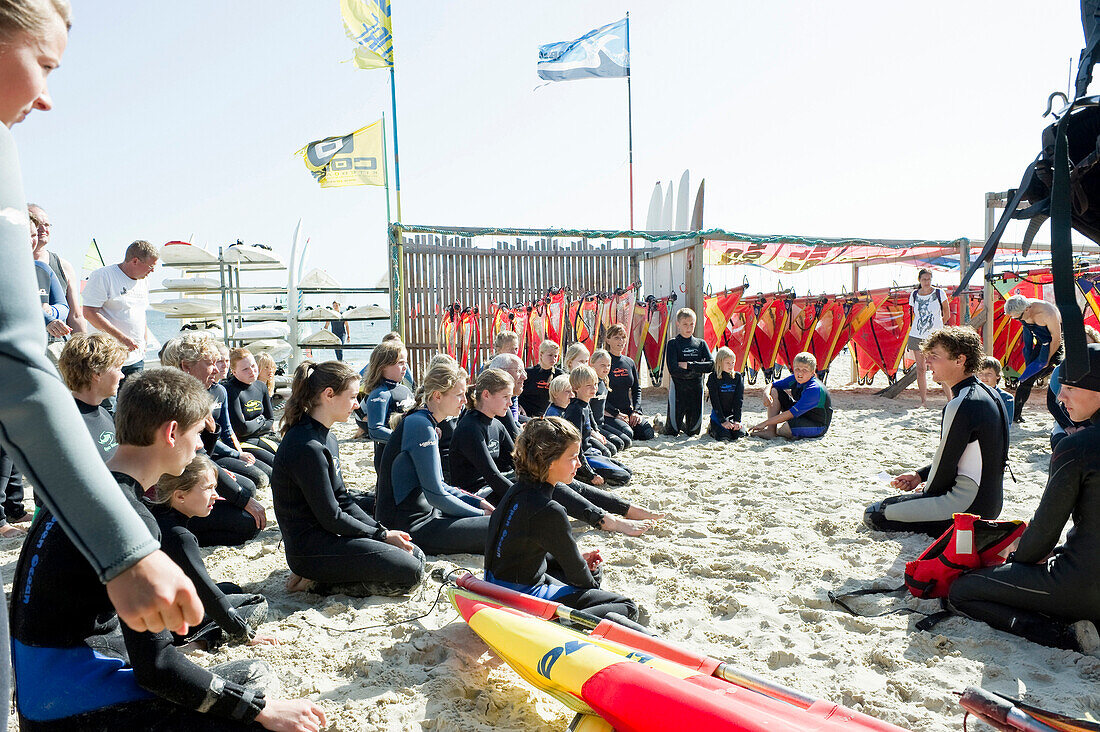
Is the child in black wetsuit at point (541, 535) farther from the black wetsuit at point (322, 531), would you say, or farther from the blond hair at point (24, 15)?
the blond hair at point (24, 15)

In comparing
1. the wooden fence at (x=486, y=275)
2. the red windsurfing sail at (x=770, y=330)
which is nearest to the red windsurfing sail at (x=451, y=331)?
the wooden fence at (x=486, y=275)

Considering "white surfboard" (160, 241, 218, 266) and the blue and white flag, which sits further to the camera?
the blue and white flag

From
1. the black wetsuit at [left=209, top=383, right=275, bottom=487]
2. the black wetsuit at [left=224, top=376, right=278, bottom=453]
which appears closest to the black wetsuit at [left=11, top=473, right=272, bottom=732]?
the black wetsuit at [left=209, top=383, right=275, bottom=487]

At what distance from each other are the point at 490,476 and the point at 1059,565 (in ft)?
8.82

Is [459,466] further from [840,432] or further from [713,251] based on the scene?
[713,251]

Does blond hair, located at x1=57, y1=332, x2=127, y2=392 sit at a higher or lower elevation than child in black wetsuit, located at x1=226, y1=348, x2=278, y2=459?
higher

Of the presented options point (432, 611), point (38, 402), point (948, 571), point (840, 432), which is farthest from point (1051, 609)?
point (840, 432)

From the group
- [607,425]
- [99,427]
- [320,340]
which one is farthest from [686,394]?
[320,340]

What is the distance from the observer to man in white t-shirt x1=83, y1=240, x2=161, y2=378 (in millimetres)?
5047

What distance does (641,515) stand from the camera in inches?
168

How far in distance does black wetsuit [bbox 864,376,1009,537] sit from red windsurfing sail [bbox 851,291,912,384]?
22.4ft

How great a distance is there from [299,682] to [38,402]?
1.88m

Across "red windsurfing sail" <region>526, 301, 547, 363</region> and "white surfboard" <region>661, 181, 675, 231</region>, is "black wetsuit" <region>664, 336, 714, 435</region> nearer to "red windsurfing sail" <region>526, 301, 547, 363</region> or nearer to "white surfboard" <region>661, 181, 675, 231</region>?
"red windsurfing sail" <region>526, 301, 547, 363</region>

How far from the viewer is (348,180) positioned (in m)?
10.9
